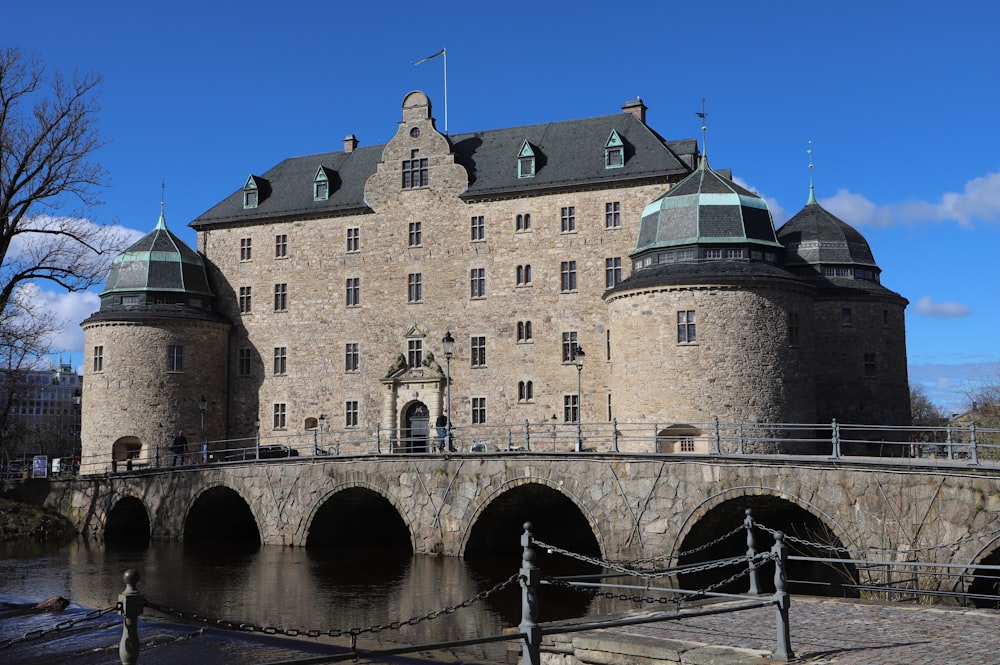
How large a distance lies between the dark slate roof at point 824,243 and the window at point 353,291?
17.7 m

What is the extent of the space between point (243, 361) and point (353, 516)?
12910mm

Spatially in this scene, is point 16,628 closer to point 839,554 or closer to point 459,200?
point 839,554

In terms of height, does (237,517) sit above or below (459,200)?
below

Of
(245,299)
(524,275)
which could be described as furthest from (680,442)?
(245,299)

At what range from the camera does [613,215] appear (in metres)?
39.2

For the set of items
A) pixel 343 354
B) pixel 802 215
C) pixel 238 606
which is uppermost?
pixel 802 215

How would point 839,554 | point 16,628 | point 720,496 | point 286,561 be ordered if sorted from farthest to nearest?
point 286,561
point 720,496
point 839,554
point 16,628

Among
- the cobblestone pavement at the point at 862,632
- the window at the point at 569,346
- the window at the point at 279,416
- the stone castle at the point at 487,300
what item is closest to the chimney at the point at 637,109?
the stone castle at the point at 487,300

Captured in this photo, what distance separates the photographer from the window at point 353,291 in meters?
43.3

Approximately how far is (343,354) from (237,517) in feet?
27.0

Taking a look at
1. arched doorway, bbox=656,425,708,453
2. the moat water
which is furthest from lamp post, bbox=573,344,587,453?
the moat water

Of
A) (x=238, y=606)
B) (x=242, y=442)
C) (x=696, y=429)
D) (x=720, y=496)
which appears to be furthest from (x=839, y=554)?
(x=242, y=442)

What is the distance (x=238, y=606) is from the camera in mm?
22844

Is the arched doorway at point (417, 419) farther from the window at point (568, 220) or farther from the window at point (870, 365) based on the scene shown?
the window at point (870, 365)
